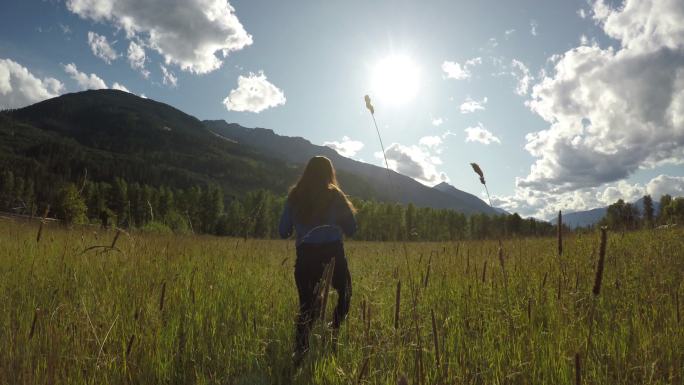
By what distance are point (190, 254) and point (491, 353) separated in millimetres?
5957

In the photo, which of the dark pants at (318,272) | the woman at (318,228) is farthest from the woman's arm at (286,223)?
the dark pants at (318,272)

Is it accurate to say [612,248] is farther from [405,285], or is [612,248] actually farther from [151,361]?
[151,361]

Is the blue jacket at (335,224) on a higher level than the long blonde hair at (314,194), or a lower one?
lower

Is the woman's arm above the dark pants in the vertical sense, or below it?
above

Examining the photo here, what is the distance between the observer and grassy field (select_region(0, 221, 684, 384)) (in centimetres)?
243

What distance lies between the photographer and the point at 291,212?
4902 millimetres

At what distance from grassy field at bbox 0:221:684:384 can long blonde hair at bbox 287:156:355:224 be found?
0.85 meters

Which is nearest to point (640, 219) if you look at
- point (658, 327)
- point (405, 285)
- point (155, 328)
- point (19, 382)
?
point (405, 285)

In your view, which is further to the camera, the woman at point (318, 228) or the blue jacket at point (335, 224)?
the blue jacket at point (335, 224)

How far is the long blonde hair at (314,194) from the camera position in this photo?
15.4 feet

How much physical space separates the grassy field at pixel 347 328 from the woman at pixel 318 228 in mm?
418

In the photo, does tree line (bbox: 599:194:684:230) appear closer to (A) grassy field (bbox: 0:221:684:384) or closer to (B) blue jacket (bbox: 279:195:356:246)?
(A) grassy field (bbox: 0:221:684:384)

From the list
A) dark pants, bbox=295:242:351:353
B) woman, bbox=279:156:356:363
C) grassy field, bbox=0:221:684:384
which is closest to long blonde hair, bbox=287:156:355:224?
woman, bbox=279:156:356:363

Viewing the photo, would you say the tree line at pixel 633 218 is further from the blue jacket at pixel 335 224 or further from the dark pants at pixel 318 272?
the dark pants at pixel 318 272
